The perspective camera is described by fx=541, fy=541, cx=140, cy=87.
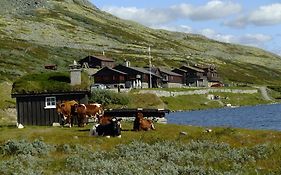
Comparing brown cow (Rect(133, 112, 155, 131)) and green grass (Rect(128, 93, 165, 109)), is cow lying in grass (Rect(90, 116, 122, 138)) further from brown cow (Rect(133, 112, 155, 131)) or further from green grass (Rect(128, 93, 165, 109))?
green grass (Rect(128, 93, 165, 109))

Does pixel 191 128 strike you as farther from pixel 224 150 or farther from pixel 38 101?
pixel 38 101

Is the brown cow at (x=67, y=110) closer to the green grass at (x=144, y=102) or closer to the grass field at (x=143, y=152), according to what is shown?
the grass field at (x=143, y=152)

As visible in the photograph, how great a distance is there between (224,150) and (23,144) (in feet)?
40.2

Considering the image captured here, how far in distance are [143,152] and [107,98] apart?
2410 inches

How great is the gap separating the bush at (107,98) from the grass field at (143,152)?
4745 cm

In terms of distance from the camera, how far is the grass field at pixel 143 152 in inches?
1017

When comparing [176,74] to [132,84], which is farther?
[176,74]

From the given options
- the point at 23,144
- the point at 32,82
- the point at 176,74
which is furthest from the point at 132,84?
the point at 23,144

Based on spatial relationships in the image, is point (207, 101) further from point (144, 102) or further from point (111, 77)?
point (144, 102)

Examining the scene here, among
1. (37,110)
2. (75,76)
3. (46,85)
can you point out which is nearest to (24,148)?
(37,110)

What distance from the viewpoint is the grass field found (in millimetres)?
25828

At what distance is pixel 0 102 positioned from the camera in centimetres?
8675

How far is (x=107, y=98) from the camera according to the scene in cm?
9169

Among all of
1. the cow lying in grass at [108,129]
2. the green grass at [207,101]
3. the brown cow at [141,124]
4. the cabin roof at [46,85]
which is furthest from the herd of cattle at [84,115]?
the green grass at [207,101]
